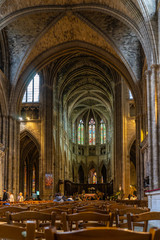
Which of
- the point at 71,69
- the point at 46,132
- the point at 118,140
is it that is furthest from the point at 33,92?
the point at 118,140

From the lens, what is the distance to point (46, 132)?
125ft

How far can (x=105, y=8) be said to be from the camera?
953 inches

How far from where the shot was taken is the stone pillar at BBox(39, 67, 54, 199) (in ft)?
122

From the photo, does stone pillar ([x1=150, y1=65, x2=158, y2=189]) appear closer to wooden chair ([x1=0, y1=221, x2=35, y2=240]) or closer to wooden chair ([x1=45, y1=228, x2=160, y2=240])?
wooden chair ([x1=0, y1=221, x2=35, y2=240])

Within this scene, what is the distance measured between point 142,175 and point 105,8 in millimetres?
12127

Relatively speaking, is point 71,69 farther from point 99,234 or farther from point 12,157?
point 99,234

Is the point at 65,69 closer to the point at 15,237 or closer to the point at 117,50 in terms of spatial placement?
the point at 117,50

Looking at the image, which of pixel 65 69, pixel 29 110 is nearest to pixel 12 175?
pixel 29 110

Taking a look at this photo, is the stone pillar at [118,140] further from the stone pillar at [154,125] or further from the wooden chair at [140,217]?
the wooden chair at [140,217]

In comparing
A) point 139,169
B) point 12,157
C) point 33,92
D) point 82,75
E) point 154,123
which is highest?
point 82,75

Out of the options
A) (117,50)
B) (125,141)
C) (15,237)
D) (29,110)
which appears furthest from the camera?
(29,110)

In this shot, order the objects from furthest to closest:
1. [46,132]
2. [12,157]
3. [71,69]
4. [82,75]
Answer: [82,75] < [71,69] < [46,132] < [12,157]

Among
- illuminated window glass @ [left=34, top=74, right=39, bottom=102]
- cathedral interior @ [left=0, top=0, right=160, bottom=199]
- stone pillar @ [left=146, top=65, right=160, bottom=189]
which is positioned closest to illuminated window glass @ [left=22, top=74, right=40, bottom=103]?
illuminated window glass @ [left=34, top=74, right=39, bottom=102]

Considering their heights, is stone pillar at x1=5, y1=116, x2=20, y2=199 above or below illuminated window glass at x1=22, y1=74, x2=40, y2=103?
below
